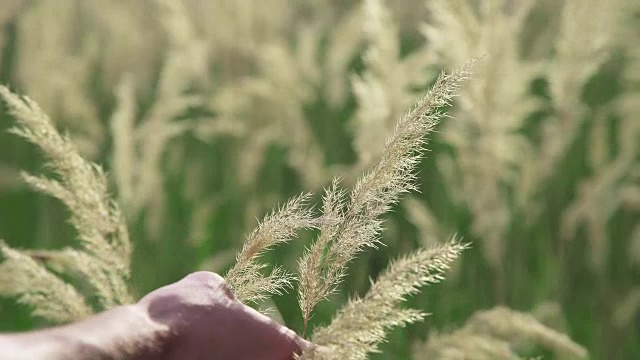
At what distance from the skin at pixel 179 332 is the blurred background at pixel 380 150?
58 centimetres

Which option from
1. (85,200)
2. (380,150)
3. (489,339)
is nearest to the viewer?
(85,200)

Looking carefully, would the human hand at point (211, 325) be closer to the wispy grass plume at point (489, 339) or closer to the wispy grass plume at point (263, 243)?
the wispy grass plume at point (263, 243)

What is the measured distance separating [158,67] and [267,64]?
1321mm

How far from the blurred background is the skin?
0.58 metres

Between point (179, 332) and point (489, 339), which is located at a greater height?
point (489, 339)

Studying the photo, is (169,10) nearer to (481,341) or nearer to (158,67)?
(481,341)

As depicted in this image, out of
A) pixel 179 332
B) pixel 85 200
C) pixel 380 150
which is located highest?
pixel 380 150

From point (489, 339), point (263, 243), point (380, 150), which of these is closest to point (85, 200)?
point (263, 243)

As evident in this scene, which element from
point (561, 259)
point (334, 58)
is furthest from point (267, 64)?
point (561, 259)

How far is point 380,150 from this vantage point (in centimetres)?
132

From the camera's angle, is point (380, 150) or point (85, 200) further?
point (380, 150)

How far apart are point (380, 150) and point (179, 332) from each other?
0.86 metres

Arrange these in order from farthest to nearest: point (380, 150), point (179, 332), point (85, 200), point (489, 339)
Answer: point (380, 150), point (489, 339), point (85, 200), point (179, 332)

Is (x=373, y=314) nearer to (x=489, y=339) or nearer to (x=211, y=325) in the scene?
(x=211, y=325)
